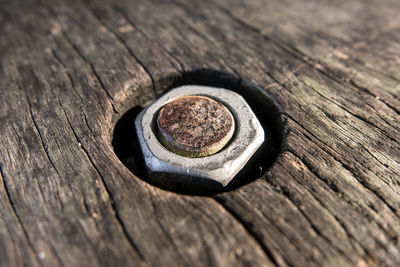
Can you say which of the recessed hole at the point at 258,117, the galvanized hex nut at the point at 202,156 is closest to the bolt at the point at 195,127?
the galvanized hex nut at the point at 202,156

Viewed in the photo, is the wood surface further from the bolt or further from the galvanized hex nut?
the bolt

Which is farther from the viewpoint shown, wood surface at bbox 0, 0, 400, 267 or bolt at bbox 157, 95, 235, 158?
bolt at bbox 157, 95, 235, 158

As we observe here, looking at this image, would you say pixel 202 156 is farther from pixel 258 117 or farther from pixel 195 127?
pixel 258 117

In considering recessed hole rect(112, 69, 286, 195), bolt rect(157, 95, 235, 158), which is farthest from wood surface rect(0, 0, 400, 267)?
bolt rect(157, 95, 235, 158)

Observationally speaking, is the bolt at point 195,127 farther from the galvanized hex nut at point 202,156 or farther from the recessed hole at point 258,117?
the recessed hole at point 258,117

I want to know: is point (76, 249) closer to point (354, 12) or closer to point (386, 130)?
point (386, 130)

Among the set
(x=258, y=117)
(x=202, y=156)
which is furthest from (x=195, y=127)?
(x=258, y=117)

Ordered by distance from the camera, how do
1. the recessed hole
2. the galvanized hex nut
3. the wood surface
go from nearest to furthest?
the wood surface
the galvanized hex nut
the recessed hole

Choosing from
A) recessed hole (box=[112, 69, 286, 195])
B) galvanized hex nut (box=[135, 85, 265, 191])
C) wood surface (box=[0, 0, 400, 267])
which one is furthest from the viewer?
recessed hole (box=[112, 69, 286, 195])
